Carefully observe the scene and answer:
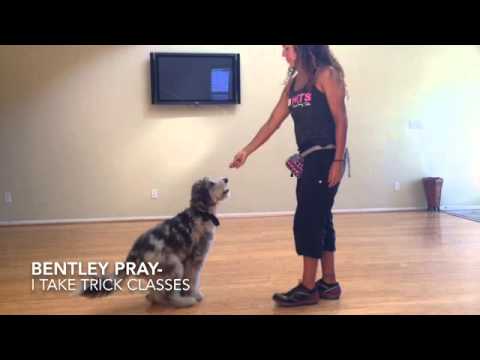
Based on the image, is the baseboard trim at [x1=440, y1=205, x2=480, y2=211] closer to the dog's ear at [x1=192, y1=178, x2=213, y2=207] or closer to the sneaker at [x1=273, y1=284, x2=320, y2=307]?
the sneaker at [x1=273, y1=284, x2=320, y2=307]

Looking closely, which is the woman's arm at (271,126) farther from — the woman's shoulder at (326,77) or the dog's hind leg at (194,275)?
the dog's hind leg at (194,275)

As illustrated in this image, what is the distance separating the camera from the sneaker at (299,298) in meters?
2.40

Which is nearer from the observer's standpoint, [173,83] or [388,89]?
[173,83]

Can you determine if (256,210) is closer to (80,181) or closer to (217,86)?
(217,86)

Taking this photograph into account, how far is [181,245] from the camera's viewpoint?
232cm

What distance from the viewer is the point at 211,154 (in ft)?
16.3

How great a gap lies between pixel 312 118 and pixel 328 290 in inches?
36.1

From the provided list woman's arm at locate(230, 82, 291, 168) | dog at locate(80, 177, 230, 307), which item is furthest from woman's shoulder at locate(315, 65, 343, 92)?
dog at locate(80, 177, 230, 307)

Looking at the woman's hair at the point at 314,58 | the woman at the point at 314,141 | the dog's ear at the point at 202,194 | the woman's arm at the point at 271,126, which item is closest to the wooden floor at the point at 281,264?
the woman at the point at 314,141

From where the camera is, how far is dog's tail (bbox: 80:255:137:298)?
2.32 metres

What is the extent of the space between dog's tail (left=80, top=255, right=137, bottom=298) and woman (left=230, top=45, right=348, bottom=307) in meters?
0.79

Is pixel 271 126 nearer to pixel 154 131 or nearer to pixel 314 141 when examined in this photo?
pixel 314 141
